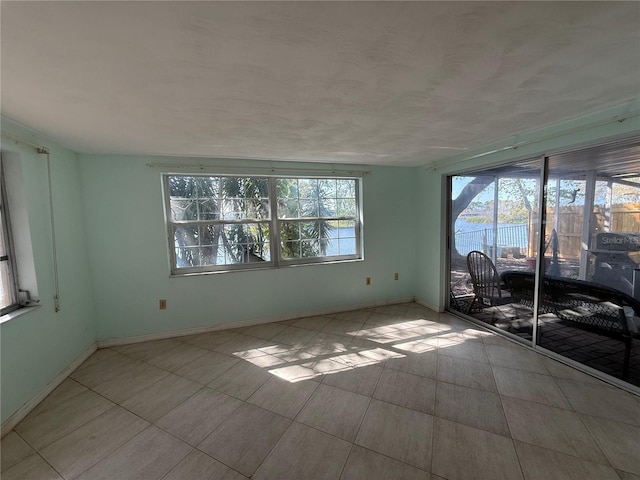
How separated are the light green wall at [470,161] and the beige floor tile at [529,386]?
58.3 inches

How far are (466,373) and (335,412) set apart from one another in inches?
48.8

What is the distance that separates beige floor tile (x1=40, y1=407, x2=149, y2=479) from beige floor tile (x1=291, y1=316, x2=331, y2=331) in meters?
1.83

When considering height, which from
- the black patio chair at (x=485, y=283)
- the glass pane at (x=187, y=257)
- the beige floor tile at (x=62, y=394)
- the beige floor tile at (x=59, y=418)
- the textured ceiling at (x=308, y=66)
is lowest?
the beige floor tile at (x=59, y=418)

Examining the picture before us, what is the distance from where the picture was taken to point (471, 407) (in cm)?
189

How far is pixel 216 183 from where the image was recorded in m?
3.25

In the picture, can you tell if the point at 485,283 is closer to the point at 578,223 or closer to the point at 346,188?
the point at 578,223

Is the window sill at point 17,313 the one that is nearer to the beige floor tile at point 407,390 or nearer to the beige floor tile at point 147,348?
the beige floor tile at point 147,348

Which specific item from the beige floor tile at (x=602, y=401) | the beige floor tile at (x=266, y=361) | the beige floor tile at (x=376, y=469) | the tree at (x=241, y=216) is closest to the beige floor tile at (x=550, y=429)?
the beige floor tile at (x=602, y=401)

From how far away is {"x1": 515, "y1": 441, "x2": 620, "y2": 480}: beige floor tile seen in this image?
1.37 m

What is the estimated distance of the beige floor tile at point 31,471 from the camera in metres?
1.44

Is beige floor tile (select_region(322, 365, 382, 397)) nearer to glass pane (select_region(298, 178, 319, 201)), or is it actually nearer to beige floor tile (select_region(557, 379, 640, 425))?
beige floor tile (select_region(557, 379, 640, 425))

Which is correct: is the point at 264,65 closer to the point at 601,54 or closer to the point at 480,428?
the point at 601,54

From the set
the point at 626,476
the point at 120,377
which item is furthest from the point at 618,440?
the point at 120,377

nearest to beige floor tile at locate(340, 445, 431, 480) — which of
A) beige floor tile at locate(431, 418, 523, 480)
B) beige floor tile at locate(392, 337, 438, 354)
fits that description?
beige floor tile at locate(431, 418, 523, 480)
